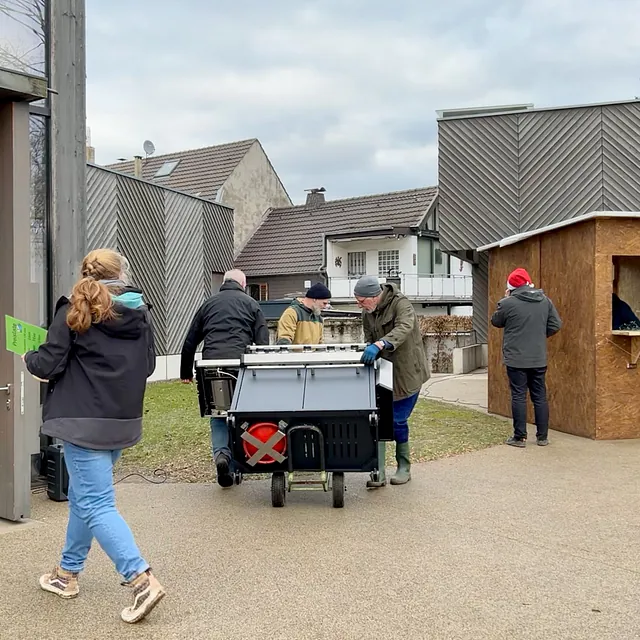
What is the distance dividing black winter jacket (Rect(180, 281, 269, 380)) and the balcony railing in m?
27.8

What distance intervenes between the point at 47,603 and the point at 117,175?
16.2m

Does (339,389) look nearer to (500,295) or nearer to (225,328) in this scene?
(225,328)

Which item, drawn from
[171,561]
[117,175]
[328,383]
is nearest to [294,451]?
[328,383]

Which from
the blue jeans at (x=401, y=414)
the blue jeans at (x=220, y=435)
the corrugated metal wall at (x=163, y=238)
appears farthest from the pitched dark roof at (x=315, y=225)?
the blue jeans at (x=220, y=435)

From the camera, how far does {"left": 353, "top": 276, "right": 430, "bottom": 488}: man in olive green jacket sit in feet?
21.7

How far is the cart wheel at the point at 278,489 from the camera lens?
6.12m

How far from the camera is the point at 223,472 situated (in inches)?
265

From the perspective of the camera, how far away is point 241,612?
4.04m

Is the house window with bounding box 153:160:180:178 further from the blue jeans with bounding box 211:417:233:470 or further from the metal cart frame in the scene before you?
the metal cart frame

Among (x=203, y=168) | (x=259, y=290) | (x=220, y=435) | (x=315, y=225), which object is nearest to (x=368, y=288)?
(x=220, y=435)

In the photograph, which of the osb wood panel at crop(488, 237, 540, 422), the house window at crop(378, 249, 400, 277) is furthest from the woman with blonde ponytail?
the house window at crop(378, 249, 400, 277)

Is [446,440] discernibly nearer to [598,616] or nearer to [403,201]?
[598,616]

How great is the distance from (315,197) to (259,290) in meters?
5.72

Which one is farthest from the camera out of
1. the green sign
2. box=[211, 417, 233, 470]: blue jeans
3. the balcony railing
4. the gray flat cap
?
the balcony railing
